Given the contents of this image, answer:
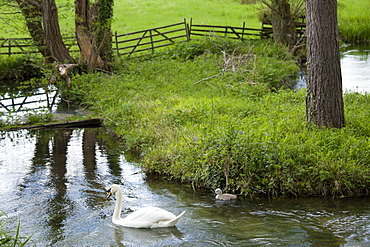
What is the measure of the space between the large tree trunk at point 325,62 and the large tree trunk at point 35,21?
48.0 feet

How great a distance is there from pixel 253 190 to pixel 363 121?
3.64m

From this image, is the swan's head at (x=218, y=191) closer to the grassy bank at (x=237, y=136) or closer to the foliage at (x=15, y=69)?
the grassy bank at (x=237, y=136)

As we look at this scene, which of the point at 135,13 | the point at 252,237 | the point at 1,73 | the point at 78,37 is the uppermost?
the point at 135,13

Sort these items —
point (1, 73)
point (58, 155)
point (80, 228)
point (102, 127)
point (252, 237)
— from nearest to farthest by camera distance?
point (252, 237)
point (80, 228)
point (58, 155)
point (102, 127)
point (1, 73)

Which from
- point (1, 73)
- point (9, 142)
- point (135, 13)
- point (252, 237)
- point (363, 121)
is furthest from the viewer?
point (135, 13)

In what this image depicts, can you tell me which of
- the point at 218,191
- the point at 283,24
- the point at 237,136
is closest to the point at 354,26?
the point at 283,24

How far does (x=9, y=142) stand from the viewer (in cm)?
1329

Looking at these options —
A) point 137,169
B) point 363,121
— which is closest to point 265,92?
point 363,121

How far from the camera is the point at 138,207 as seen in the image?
27.5ft

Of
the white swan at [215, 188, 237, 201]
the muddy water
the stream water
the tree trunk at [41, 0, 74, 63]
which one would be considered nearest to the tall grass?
the tree trunk at [41, 0, 74, 63]

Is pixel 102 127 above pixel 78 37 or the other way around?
the other way around

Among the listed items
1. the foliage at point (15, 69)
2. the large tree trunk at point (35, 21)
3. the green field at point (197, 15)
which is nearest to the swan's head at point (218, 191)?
the large tree trunk at point (35, 21)

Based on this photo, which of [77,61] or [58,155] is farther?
[77,61]

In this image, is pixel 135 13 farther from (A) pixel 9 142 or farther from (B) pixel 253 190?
(B) pixel 253 190
